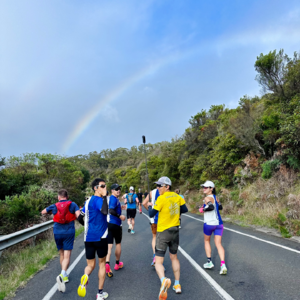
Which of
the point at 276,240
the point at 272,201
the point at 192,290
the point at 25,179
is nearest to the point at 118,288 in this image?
the point at 192,290

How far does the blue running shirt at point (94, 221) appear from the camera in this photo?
385 cm

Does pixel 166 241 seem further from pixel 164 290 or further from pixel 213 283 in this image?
pixel 213 283

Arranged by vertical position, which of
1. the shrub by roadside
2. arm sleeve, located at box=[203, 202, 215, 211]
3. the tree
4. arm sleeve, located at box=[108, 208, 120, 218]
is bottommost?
the shrub by roadside

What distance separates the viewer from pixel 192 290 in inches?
156

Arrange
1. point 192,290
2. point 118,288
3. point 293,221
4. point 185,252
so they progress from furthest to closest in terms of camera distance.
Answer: point 293,221 → point 185,252 → point 118,288 → point 192,290

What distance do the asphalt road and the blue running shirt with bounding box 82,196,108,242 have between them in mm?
1056

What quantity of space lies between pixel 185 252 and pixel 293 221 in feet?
13.6

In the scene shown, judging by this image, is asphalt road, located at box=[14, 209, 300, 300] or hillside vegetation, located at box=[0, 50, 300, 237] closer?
asphalt road, located at box=[14, 209, 300, 300]

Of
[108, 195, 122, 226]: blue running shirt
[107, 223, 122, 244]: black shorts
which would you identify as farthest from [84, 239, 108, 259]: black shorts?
[107, 223, 122, 244]: black shorts

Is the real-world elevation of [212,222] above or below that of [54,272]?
above

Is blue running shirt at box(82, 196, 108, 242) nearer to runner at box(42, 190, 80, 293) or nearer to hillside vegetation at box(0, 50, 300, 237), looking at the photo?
runner at box(42, 190, 80, 293)

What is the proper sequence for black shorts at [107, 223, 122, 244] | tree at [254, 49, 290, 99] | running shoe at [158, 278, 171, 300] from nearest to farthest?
1. running shoe at [158, 278, 171, 300]
2. black shorts at [107, 223, 122, 244]
3. tree at [254, 49, 290, 99]

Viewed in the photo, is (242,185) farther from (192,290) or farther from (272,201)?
(192,290)

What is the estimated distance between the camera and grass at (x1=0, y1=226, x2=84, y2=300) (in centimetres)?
457
